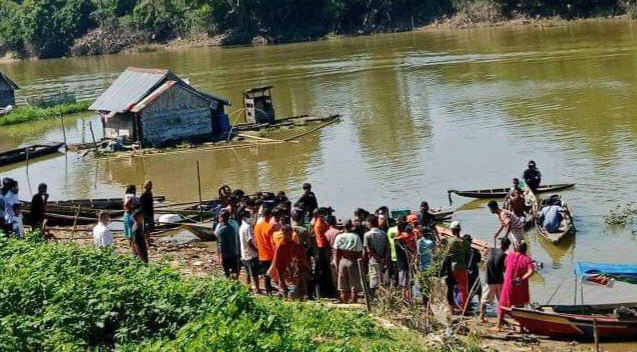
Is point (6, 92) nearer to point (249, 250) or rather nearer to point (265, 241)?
point (249, 250)

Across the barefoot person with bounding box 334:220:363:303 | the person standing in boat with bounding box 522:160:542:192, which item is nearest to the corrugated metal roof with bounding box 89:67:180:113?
the person standing in boat with bounding box 522:160:542:192

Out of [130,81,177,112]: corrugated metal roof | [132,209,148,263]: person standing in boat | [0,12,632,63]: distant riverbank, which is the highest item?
[0,12,632,63]: distant riverbank

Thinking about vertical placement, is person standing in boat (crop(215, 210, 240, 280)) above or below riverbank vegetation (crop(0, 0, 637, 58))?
below

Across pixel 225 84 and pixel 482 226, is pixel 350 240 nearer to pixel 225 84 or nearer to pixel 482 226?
pixel 482 226

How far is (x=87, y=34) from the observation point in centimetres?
10106

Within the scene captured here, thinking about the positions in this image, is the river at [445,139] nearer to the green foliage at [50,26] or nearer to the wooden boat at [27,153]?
the wooden boat at [27,153]

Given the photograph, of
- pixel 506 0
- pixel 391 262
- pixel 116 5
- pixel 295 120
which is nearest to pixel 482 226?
pixel 391 262

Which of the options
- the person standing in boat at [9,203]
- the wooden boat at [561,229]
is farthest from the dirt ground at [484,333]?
the wooden boat at [561,229]

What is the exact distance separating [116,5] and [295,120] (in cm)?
6408

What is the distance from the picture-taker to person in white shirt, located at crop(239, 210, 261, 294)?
15.8 metres

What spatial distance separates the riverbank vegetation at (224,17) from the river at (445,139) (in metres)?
13.9

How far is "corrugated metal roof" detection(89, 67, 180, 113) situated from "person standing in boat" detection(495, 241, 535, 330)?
23826mm

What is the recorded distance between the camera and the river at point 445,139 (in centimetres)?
2556

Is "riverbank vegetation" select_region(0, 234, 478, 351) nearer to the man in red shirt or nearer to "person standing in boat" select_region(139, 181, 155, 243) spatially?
the man in red shirt
